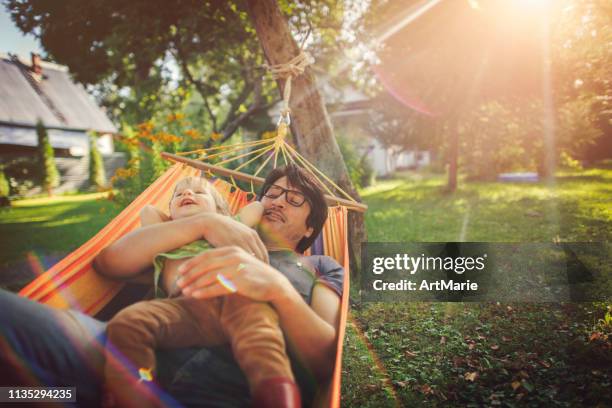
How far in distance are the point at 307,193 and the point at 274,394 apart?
2.58 ft

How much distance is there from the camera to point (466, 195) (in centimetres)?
694

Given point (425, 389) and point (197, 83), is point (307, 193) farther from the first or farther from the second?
point (197, 83)

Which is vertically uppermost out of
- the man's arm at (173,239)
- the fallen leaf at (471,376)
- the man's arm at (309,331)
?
the man's arm at (173,239)

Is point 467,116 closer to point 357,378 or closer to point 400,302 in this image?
point 400,302

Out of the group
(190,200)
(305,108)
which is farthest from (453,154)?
(190,200)

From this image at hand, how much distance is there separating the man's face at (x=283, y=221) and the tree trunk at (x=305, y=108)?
4.05ft

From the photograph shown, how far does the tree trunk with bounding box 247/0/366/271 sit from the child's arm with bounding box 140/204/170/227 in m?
1.52

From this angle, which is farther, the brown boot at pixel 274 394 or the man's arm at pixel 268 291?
the man's arm at pixel 268 291

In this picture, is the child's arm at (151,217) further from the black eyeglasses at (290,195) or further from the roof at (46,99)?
the roof at (46,99)

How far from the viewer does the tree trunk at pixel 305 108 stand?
2.62 metres

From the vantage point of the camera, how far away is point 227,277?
99cm

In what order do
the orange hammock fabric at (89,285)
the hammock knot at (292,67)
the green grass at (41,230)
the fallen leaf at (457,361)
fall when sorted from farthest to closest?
the green grass at (41,230) < the hammock knot at (292,67) < the fallen leaf at (457,361) < the orange hammock fabric at (89,285)

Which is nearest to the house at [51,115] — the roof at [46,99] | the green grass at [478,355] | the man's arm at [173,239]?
the roof at [46,99]

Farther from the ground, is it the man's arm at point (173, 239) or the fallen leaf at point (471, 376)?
the man's arm at point (173, 239)
